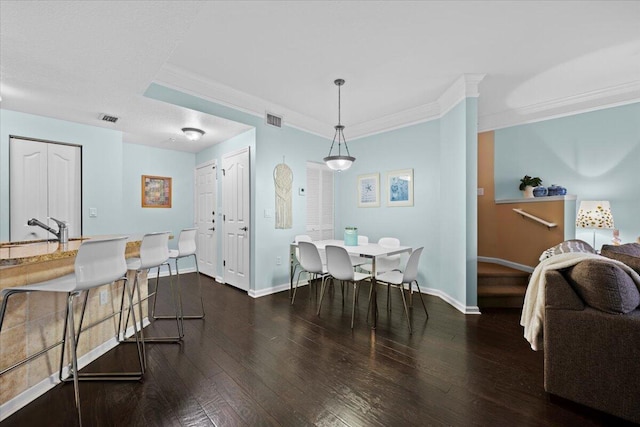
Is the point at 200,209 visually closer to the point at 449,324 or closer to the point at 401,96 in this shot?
the point at 401,96

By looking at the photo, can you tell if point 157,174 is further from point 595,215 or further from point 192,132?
point 595,215

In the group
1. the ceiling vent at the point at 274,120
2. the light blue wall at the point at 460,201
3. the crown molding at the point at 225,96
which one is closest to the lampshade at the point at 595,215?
the light blue wall at the point at 460,201

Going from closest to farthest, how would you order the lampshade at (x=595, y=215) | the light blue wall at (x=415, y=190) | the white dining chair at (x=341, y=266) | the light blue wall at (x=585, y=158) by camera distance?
the white dining chair at (x=341, y=266) < the lampshade at (x=595, y=215) < the light blue wall at (x=585, y=158) < the light blue wall at (x=415, y=190)

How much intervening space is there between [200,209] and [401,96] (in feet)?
13.2

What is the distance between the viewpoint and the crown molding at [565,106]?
336 cm

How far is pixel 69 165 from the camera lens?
340cm

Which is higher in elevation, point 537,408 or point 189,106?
point 189,106

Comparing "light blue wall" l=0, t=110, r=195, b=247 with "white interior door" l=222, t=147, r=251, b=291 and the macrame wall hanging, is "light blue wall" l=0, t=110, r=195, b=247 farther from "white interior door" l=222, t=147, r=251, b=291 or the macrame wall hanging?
the macrame wall hanging

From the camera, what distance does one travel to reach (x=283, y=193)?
417 centimetres

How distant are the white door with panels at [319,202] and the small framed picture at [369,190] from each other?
599 millimetres

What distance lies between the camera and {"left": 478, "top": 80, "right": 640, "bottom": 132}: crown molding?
336 centimetres

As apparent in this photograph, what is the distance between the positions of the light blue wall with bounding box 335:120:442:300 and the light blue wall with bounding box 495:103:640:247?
1.33 metres

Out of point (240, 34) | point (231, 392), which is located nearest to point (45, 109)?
point (240, 34)

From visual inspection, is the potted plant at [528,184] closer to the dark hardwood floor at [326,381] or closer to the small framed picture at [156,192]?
the dark hardwood floor at [326,381]
